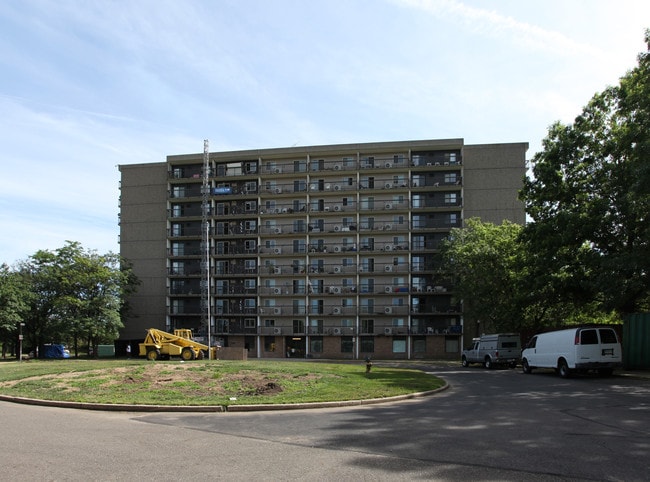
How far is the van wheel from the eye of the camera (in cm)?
2303

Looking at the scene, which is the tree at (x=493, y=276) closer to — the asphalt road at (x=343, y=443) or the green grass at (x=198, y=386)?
the green grass at (x=198, y=386)

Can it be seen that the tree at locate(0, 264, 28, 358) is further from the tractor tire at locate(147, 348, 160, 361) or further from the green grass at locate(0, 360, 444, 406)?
the green grass at locate(0, 360, 444, 406)

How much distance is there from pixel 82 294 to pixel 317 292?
2712 cm

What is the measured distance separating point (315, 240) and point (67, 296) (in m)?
29.0

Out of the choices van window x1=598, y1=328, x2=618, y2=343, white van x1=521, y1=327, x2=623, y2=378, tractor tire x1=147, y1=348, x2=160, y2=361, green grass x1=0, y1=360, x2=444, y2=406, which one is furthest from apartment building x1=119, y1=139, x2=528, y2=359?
green grass x1=0, y1=360, x2=444, y2=406

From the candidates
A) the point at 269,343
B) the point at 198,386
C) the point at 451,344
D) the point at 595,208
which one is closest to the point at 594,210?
the point at 595,208

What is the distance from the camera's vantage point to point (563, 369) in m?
23.3

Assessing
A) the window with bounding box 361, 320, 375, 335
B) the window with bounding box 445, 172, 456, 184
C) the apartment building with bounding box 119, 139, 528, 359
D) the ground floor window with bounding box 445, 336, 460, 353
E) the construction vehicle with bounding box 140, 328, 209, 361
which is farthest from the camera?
the window with bounding box 445, 172, 456, 184

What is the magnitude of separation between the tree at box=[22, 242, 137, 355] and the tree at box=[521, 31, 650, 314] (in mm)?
46282

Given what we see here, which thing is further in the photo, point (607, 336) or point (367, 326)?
point (367, 326)

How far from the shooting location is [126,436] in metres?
9.66

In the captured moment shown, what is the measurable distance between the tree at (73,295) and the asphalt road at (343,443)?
47.3 metres

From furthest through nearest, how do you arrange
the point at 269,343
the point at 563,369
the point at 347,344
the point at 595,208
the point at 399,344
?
1. the point at 269,343
2. the point at 347,344
3. the point at 399,344
4. the point at 595,208
5. the point at 563,369

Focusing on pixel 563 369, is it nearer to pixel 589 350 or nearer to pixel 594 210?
pixel 589 350
